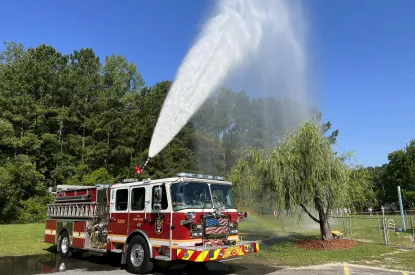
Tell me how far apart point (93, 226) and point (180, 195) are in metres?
4.44

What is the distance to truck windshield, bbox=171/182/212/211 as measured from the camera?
924 centimetres

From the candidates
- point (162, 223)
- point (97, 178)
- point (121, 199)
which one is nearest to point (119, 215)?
point (121, 199)

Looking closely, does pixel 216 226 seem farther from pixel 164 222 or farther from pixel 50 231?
pixel 50 231

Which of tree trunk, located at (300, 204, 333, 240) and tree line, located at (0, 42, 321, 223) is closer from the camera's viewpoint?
tree trunk, located at (300, 204, 333, 240)

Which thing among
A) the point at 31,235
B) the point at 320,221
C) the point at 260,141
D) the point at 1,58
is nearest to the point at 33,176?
the point at 31,235

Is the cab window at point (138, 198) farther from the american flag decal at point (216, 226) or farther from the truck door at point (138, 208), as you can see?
the american flag decal at point (216, 226)

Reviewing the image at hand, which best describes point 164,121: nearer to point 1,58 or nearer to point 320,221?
point 320,221

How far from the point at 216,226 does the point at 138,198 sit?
2.57 meters

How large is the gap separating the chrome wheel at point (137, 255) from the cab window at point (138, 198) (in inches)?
42.9

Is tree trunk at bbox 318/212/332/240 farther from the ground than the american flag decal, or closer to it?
closer to it

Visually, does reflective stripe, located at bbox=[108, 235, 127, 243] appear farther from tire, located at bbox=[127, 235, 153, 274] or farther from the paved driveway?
the paved driveway

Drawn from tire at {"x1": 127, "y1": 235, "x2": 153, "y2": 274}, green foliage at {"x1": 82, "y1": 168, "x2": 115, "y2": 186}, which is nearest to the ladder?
tire at {"x1": 127, "y1": 235, "x2": 153, "y2": 274}

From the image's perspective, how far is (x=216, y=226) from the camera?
372 inches

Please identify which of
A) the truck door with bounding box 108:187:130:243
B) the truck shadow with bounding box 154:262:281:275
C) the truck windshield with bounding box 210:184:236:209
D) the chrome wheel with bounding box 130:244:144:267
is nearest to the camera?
the chrome wheel with bounding box 130:244:144:267
